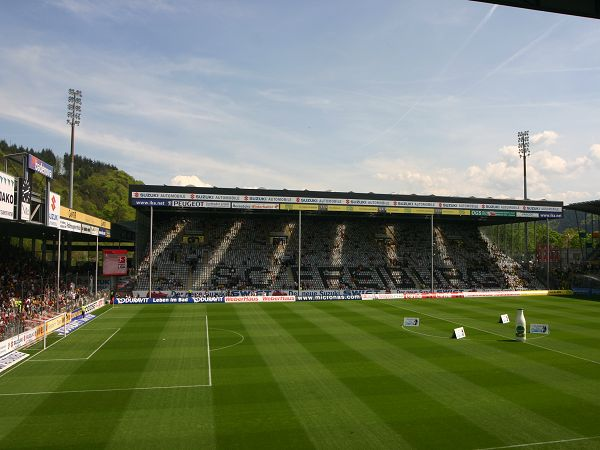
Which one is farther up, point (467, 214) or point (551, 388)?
point (467, 214)

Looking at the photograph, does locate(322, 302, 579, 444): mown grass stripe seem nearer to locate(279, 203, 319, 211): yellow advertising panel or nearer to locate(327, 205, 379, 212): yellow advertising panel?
locate(279, 203, 319, 211): yellow advertising panel

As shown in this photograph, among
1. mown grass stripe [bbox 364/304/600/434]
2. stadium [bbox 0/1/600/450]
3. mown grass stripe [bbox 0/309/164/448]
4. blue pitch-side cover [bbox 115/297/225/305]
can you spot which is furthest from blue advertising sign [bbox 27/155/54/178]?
mown grass stripe [bbox 364/304/600/434]

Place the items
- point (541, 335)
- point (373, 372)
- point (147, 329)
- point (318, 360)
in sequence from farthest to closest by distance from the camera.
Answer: point (147, 329)
point (541, 335)
point (318, 360)
point (373, 372)

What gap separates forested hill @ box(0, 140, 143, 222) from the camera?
14925cm

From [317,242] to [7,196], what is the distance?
43381mm

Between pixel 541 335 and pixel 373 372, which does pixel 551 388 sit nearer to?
pixel 373 372

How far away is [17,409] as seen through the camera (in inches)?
600

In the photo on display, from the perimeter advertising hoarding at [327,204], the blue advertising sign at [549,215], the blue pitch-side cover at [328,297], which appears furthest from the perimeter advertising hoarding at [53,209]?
the blue advertising sign at [549,215]

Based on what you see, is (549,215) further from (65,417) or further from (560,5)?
(65,417)

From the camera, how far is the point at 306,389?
1725 centimetres

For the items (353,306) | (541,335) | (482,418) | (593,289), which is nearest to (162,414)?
(482,418)

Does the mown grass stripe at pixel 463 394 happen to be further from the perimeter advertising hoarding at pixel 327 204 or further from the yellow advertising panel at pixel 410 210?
the yellow advertising panel at pixel 410 210

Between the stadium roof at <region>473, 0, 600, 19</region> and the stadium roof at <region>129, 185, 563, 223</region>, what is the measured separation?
45.7 metres

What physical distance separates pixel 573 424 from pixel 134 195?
4494 centimetres
